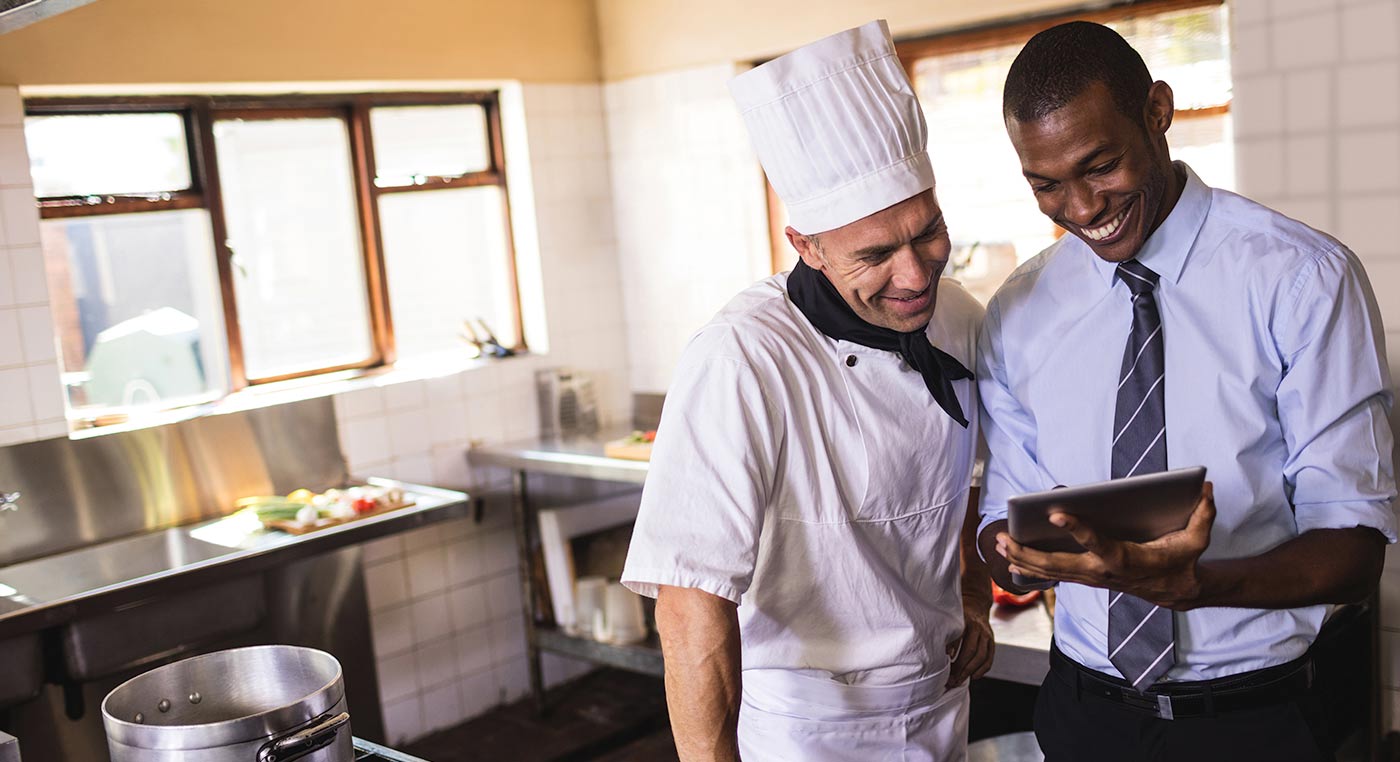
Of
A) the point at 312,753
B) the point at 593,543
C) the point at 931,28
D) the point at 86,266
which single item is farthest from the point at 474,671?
the point at 312,753

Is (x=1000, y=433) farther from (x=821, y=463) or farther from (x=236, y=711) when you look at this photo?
(x=236, y=711)

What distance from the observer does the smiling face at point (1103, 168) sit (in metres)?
1.56

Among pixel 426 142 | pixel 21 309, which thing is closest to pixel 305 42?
pixel 426 142

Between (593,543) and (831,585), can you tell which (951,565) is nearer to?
(831,585)

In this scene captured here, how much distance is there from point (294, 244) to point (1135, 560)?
3488 millimetres

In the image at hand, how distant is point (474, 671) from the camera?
468cm

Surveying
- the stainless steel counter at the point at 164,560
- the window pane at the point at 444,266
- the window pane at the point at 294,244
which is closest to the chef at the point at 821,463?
the stainless steel counter at the point at 164,560

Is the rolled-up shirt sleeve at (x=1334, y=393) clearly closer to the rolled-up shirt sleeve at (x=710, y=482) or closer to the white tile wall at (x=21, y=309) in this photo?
the rolled-up shirt sleeve at (x=710, y=482)

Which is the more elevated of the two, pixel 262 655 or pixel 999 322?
pixel 999 322

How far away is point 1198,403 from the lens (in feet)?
5.21

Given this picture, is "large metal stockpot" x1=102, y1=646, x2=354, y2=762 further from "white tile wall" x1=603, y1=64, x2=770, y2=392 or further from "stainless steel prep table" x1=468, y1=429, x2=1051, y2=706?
"white tile wall" x1=603, y1=64, x2=770, y2=392

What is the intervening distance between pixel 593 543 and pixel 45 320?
1896 mm

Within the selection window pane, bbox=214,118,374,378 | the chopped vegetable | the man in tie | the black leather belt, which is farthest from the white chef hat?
window pane, bbox=214,118,374,378

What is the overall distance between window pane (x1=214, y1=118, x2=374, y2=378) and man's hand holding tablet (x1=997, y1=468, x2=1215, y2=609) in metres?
3.32
